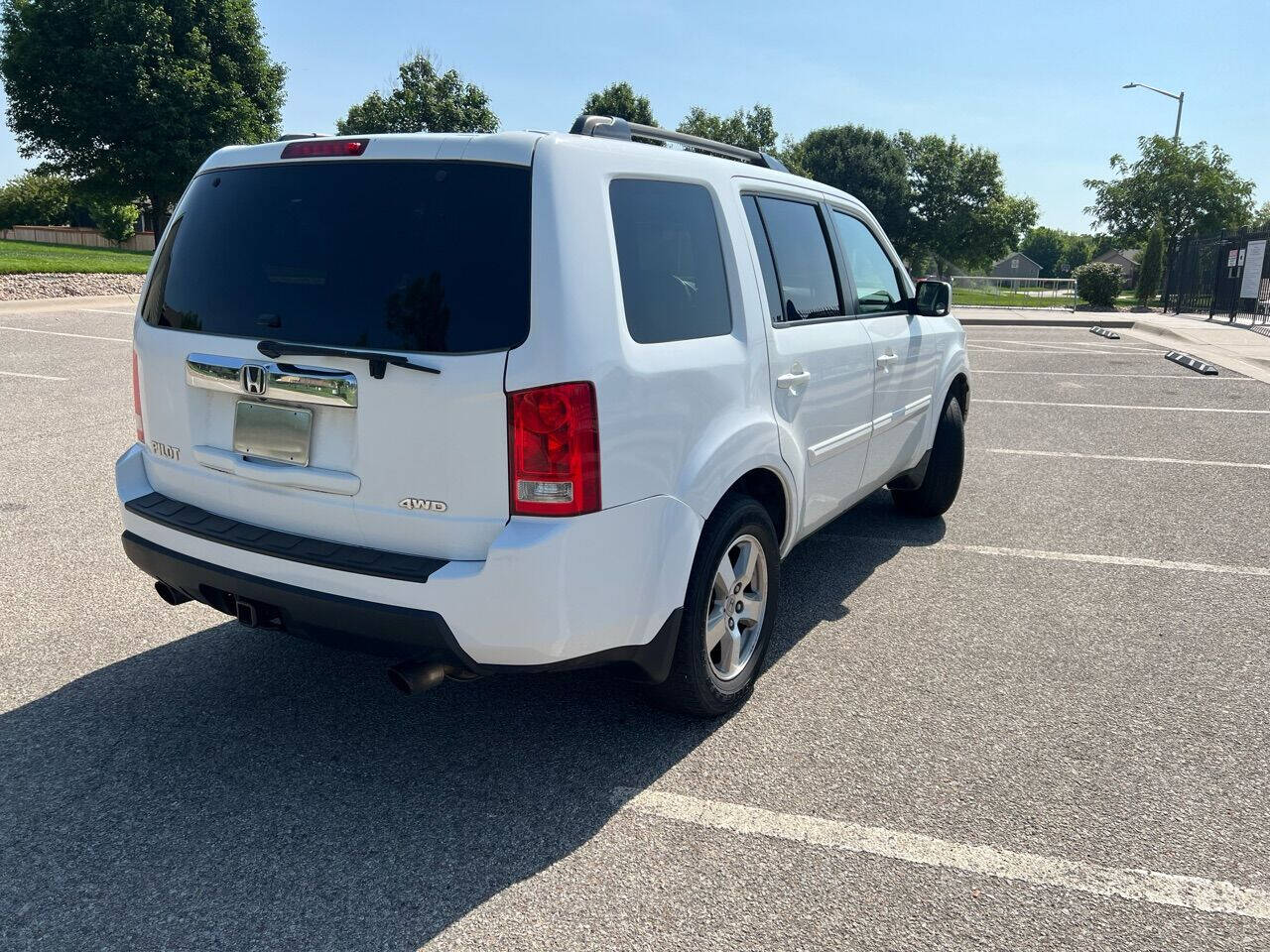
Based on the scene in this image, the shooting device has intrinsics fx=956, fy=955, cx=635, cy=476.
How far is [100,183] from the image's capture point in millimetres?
38656

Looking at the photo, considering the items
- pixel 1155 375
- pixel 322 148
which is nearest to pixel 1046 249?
pixel 1155 375

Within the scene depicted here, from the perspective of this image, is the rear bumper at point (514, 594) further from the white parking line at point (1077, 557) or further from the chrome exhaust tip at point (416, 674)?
the white parking line at point (1077, 557)

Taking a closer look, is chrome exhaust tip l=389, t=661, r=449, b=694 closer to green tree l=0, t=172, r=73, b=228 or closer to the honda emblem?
the honda emblem

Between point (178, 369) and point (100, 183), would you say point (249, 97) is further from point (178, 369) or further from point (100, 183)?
point (178, 369)

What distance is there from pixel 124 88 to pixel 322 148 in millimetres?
40205

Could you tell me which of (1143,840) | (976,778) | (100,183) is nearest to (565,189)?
(976,778)

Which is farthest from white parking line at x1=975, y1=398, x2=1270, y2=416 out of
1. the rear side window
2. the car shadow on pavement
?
the car shadow on pavement

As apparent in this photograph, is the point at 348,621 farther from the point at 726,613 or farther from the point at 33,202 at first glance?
the point at 33,202

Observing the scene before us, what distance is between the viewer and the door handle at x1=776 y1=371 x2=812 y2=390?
3590mm

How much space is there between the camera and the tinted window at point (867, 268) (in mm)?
4636

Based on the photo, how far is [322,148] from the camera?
295cm

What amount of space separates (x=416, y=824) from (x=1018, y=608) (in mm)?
3164

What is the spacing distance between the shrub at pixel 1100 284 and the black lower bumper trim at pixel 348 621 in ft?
111

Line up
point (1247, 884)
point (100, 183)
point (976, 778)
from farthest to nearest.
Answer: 1. point (100, 183)
2. point (976, 778)
3. point (1247, 884)
